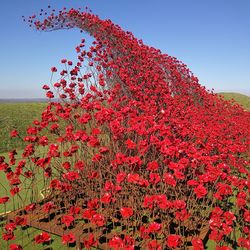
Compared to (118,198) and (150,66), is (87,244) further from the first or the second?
(150,66)

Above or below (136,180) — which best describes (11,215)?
below

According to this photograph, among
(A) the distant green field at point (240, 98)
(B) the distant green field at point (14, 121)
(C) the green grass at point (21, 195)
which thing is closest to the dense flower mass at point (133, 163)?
(C) the green grass at point (21, 195)

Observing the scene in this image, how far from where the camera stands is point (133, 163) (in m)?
4.19

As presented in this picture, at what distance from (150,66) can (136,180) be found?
7.31 metres

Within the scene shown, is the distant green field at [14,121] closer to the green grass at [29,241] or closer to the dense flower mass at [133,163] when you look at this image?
the dense flower mass at [133,163]

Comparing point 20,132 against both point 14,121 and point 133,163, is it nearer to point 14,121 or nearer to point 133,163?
point 14,121

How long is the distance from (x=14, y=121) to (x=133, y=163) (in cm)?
1083

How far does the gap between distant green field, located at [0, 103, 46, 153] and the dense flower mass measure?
3.61m

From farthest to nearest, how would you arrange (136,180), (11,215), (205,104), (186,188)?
(205,104)
(186,188)
(11,215)
(136,180)

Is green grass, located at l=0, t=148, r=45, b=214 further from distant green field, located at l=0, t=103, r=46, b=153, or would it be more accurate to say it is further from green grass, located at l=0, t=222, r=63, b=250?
distant green field, located at l=0, t=103, r=46, b=153

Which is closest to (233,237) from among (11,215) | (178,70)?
(11,215)

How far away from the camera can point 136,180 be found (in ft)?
11.2

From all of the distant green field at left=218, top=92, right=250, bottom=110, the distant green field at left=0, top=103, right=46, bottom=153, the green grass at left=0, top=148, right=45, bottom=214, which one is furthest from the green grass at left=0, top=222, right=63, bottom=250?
the distant green field at left=218, top=92, right=250, bottom=110

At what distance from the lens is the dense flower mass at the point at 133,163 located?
3748 millimetres
